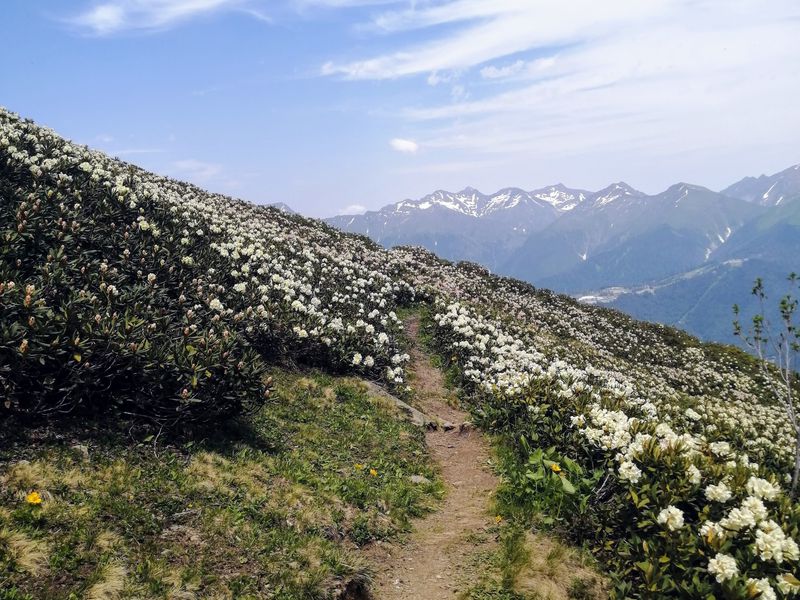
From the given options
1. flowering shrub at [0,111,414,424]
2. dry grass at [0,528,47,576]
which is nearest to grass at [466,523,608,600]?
dry grass at [0,528,47,576]

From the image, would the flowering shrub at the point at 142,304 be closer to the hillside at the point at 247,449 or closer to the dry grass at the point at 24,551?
the hillside at the point at 247,449

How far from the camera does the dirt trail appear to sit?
7059mm

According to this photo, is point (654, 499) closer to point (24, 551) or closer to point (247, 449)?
point (247, 449)

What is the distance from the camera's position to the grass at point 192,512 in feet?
17.2

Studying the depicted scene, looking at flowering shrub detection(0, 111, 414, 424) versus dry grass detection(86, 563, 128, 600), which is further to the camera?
flowering shrub detection(0, 111, 414, 424)

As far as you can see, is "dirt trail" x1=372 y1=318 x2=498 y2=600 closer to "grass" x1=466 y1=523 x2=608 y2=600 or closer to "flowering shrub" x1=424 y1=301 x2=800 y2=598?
"grass" x1=466 y1=523 x2=608 y2=600

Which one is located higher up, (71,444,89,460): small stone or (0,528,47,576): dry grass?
(71,444,89,460): small stone

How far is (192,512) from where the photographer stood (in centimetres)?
675

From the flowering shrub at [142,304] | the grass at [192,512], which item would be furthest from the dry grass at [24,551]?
the flowering shrub at [142,304]

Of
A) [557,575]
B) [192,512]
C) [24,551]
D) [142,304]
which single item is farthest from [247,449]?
[557,575]

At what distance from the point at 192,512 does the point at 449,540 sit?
424 cm

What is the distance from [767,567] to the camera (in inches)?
230

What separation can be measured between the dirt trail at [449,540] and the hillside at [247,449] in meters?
0.39

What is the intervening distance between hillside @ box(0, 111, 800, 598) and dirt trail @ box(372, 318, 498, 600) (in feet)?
1.28
